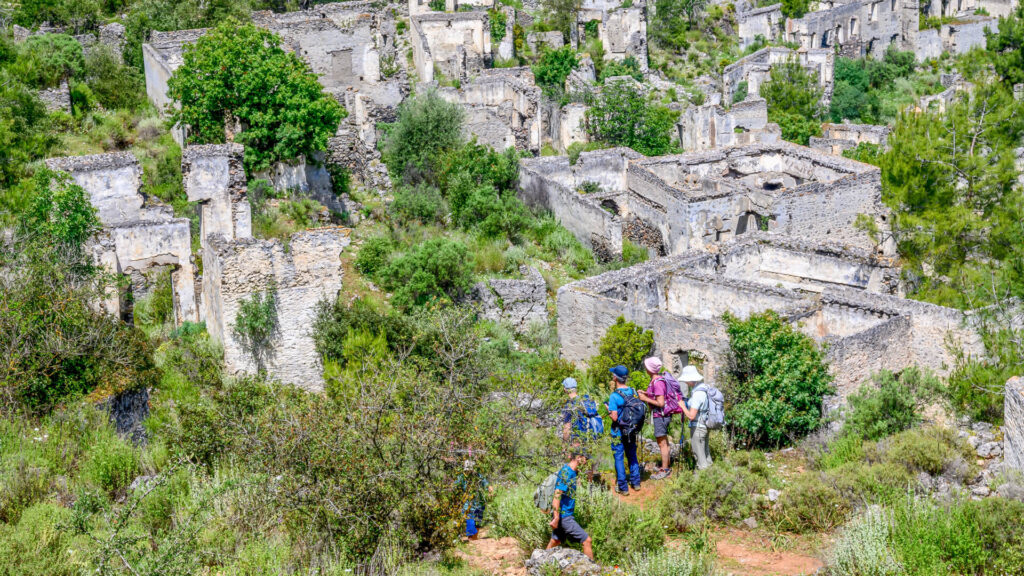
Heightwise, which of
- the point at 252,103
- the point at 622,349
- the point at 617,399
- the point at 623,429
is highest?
the point at 252,103

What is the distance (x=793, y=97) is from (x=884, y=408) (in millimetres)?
24397

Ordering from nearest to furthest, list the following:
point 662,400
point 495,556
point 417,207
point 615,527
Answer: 1. point 615,527
2. point 495,556
3. point 662,400
4. point 417,207

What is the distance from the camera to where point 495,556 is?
928cm

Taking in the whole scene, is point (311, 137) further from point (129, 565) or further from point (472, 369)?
point (129, 565)

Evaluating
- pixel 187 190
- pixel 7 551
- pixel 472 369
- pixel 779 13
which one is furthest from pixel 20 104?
pixel 779 13

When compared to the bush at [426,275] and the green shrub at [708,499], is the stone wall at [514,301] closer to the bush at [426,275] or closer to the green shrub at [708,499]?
the bush at [426,275]

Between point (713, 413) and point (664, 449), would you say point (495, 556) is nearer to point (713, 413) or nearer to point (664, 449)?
point (664, 449)

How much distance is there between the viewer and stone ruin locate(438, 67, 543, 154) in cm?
2600

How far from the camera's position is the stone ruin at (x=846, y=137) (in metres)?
29.5

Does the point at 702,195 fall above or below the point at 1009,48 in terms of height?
below

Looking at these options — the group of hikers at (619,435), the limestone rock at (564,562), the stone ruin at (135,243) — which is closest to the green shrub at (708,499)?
the group of hikers at (619,435)

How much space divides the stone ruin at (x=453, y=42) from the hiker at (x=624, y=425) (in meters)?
22.2

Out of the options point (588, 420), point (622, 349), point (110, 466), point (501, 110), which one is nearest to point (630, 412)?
point (588, 420)

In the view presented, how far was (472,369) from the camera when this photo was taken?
14328mm
